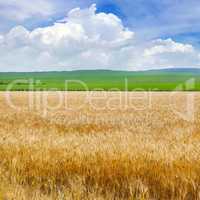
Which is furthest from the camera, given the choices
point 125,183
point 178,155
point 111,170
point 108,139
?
point 108,139

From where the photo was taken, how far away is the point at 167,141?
6957 mm

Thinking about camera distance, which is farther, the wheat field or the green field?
the green field

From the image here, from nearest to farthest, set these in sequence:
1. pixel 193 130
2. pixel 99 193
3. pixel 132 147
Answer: pixel 99 193, pixel 132 147, pixel 193 130

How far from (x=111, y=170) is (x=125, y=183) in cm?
38

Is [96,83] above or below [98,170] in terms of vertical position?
above

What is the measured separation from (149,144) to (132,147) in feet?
1.21

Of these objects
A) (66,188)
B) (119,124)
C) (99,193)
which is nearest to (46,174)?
(66,188)

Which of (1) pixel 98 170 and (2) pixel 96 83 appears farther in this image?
(2) pixel 96 83

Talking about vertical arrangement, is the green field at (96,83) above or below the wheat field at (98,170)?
above

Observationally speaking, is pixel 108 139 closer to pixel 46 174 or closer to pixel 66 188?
pixel 46 174

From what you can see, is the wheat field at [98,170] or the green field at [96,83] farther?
the green field at [96,83]

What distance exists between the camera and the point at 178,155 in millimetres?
5414

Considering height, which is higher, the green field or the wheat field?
the green field

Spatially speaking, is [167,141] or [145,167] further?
[167,141]
